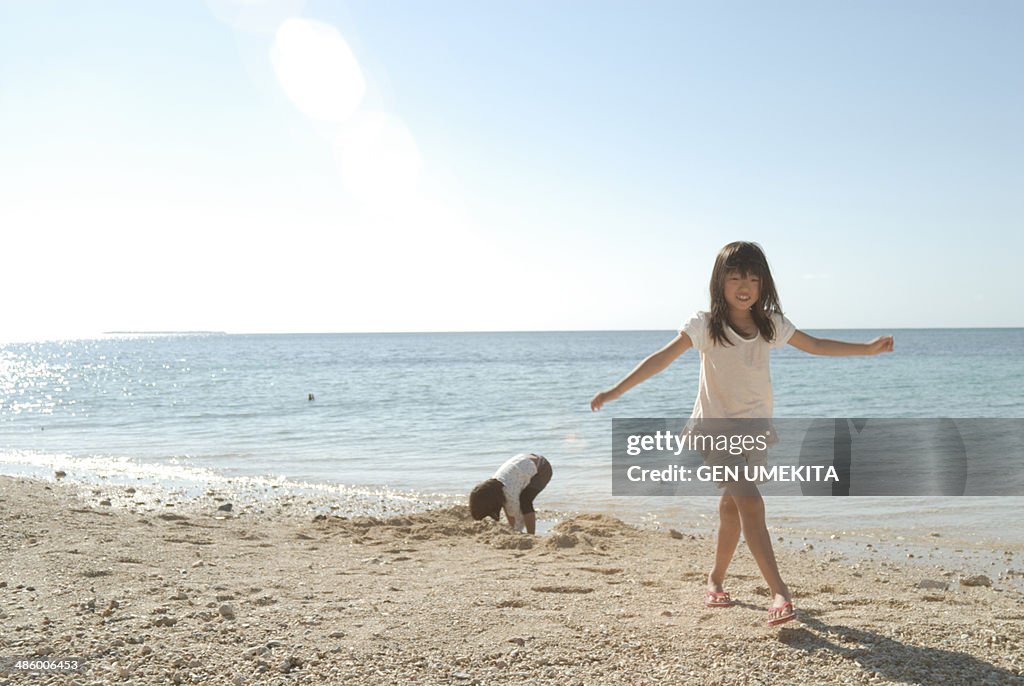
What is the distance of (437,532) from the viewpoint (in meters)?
6.75

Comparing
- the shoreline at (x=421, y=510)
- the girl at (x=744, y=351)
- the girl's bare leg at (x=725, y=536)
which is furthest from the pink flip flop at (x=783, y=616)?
the shoreline at (x=421, y=510)

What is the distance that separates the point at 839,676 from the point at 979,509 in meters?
6.31

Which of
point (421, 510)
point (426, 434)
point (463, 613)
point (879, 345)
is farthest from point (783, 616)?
point (426, 434)

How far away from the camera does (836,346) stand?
155 inches

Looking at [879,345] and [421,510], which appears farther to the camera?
[421,510]

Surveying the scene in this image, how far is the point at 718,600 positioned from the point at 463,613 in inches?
56.8

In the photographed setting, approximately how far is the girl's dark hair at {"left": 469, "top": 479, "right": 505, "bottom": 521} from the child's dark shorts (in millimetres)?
198

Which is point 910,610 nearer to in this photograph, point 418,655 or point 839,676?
point 839,676

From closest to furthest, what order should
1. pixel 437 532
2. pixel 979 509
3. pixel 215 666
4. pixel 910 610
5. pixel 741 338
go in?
pixel 215 666
pixel 741 338
pixel 910 610
pixel 437 532
pixel 979 509

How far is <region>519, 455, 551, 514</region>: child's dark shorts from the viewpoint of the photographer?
714cm

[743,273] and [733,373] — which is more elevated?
[743,273]

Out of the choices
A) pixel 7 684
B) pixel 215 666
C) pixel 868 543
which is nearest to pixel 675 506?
pixel 868 543

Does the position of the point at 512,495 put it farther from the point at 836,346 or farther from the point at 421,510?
the point at 836,346

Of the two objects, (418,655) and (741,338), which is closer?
(418,655)
